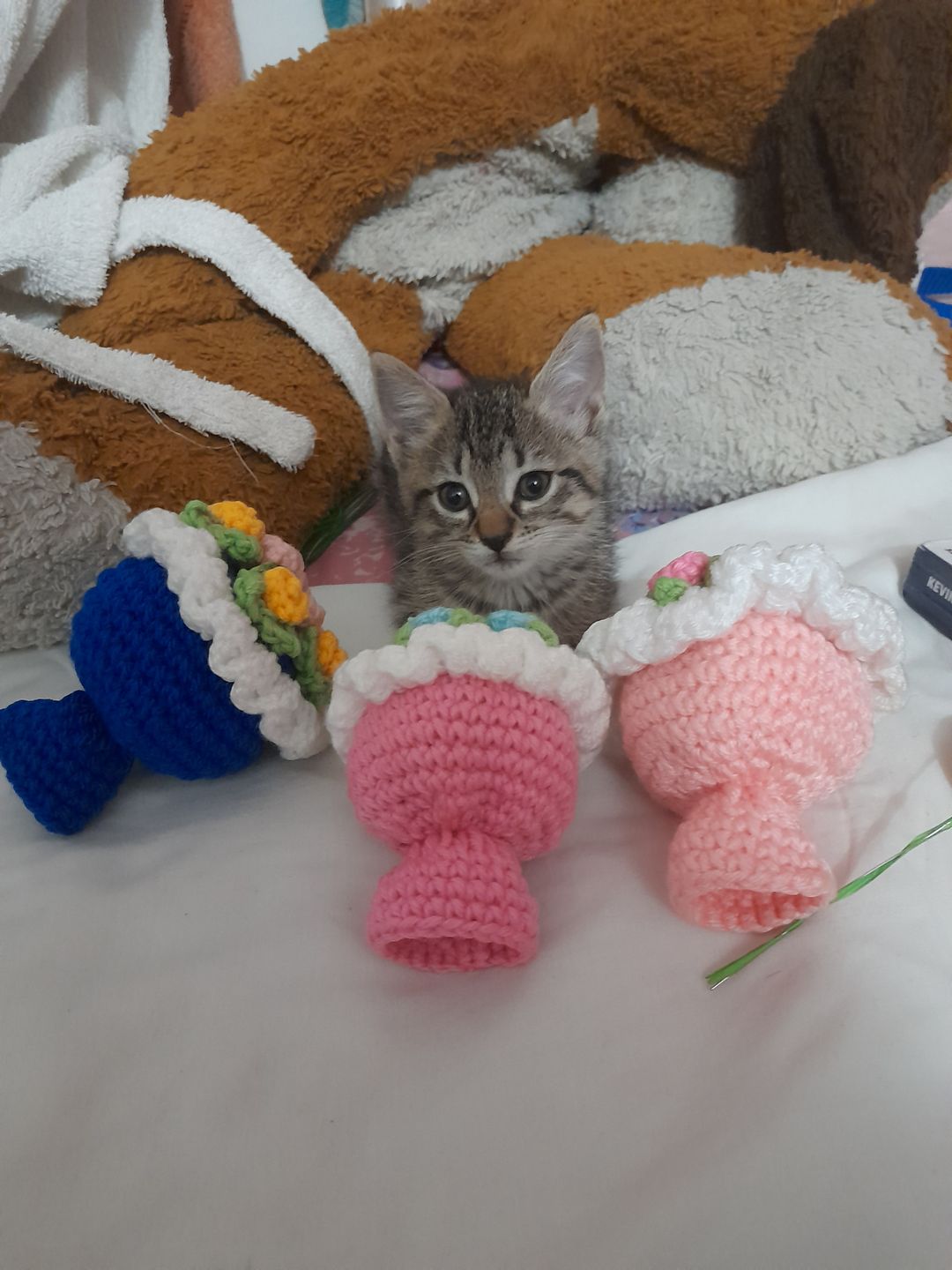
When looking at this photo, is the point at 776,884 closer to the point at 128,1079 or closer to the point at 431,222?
the point at 128,1079

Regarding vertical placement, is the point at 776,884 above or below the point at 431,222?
below

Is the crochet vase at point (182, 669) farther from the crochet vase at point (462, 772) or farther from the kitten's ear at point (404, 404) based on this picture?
the kitten's ear at point (404, 404)

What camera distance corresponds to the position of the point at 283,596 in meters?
0.62

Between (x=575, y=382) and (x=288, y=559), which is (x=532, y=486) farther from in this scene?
(x=288, y=559)

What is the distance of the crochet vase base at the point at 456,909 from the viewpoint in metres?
0.50

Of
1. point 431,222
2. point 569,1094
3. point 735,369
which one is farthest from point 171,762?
point 431,222

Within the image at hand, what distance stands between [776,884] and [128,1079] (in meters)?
0.44

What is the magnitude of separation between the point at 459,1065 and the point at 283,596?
0.35 metres

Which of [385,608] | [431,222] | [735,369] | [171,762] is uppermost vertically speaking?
[431,222]

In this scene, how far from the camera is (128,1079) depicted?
519 mm

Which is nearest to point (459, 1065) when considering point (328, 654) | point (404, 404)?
point (328, 654)

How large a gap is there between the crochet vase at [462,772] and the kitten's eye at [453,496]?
1.37 ft

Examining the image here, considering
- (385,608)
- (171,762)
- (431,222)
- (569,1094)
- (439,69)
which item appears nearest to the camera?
(569,1094)

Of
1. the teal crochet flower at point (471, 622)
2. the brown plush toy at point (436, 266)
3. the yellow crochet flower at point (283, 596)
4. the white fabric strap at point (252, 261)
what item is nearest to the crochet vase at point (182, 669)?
the yellow crochet flower at point (283, 596)
